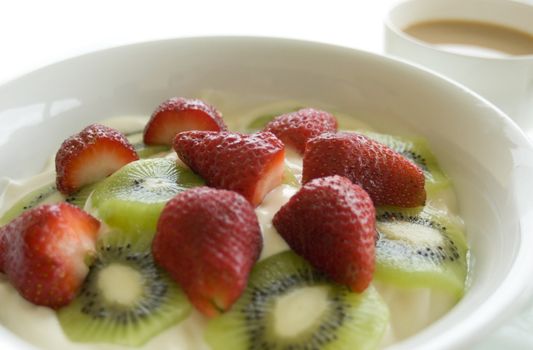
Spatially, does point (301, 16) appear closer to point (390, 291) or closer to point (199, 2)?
point (199, 2)

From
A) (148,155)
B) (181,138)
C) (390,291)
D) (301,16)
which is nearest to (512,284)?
(390,291)

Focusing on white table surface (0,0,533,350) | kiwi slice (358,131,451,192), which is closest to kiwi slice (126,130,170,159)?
kiwi slice (358,131,451,192)

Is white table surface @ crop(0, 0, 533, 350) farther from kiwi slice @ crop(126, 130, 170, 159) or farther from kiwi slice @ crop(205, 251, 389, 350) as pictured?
kiwi slice @ crop(205, 251, 389, 350)

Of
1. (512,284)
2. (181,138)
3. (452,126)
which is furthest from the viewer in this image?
(452,126)

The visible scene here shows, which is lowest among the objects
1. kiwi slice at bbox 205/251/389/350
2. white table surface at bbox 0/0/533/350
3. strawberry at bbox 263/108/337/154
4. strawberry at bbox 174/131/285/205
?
white table surface at bbox 0/0/533/350

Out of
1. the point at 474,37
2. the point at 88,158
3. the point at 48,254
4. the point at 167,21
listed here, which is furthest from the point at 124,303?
the point at 167,21

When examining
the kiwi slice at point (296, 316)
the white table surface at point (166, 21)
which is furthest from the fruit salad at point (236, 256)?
the white table surface at point (166, 21)
